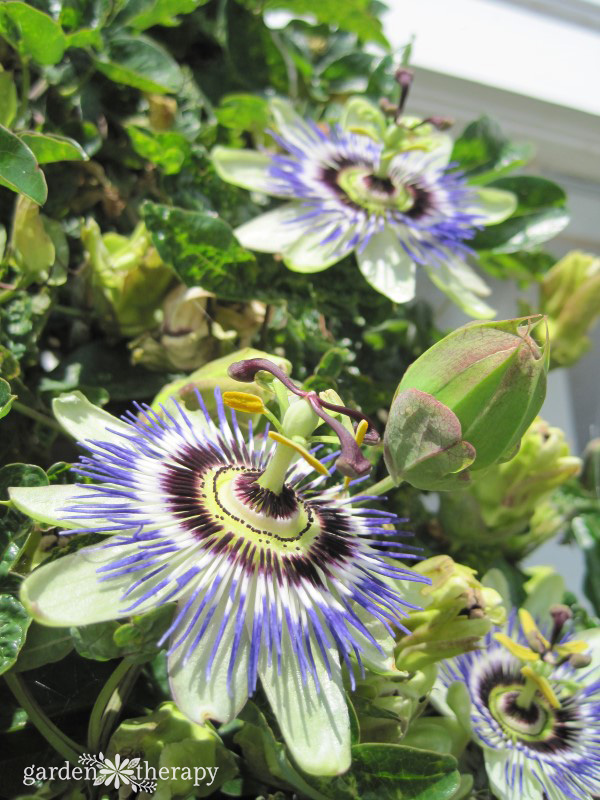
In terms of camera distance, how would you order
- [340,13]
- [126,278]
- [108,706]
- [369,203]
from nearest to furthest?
1. [108,706]
2. [126,278]
3. [369,203]
4. [340,13]

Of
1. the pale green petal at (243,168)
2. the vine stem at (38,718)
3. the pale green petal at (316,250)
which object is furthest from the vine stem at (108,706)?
the pale green petal at (243,168)

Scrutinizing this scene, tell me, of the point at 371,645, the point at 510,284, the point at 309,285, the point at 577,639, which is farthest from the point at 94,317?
the point at 510,284

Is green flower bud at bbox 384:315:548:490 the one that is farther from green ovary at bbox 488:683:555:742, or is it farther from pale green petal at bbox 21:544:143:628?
green ovary at bbox 488:683:555:742

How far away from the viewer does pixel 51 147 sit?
845 mm

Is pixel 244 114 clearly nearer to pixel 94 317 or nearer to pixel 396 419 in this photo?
pixel 94 317

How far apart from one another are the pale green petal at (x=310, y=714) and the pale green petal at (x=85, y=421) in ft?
0.74

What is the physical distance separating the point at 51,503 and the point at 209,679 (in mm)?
173

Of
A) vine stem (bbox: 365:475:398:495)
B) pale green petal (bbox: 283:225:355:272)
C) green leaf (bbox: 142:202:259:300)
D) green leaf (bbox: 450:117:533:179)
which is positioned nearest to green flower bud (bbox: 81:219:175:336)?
green leaf (bbox: 142:202:259:300)

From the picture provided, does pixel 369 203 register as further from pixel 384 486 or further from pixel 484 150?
pixel 384 486

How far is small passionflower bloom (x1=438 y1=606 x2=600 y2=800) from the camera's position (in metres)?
0.78

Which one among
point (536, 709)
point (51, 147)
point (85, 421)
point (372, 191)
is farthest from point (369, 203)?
point (536, 709)

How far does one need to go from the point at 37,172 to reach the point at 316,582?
41 cm

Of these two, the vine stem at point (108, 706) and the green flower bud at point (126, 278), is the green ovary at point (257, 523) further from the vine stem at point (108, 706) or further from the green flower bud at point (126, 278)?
the green flower bud at point (126, 278)

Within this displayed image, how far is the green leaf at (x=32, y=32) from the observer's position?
0.84 metres
